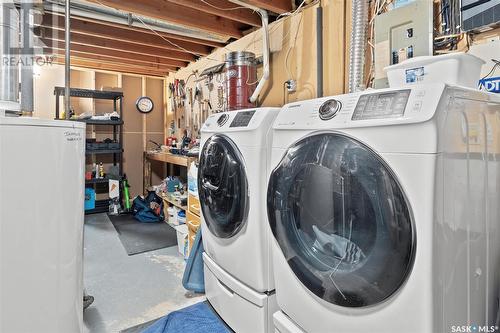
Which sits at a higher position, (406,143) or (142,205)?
(406,143)

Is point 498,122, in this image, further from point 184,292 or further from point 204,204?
point 184,292

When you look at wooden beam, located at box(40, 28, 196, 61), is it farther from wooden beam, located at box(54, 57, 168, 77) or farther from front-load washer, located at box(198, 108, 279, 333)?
front-load washer, located at box(198, 108, 279, 333)

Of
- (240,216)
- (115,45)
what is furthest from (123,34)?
(240,216)

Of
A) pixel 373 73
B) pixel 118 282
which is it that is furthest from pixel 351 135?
pixel 118 282

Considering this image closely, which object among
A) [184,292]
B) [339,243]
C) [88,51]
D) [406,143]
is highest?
[88,51]

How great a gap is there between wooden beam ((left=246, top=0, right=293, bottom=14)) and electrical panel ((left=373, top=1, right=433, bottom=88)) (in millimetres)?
947

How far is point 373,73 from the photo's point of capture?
1802 millimetres

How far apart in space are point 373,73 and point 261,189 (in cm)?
105

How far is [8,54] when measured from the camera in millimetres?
1332

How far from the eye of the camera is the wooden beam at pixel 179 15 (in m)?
2.46

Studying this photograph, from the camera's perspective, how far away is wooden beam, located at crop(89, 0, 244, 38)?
2.46m

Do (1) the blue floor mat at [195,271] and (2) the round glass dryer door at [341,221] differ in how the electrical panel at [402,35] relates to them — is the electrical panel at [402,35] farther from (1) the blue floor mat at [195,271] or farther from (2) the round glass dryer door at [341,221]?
(1) the blue floor mat at [195,271]

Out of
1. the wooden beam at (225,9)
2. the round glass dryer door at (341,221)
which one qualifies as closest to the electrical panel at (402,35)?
the round glass dryer door at (341,221)

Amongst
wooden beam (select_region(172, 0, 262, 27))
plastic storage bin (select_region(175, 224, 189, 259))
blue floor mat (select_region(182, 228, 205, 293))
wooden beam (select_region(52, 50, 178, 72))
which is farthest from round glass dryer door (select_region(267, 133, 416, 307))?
wooden beam (select_region(52, 50, 178, 72))
